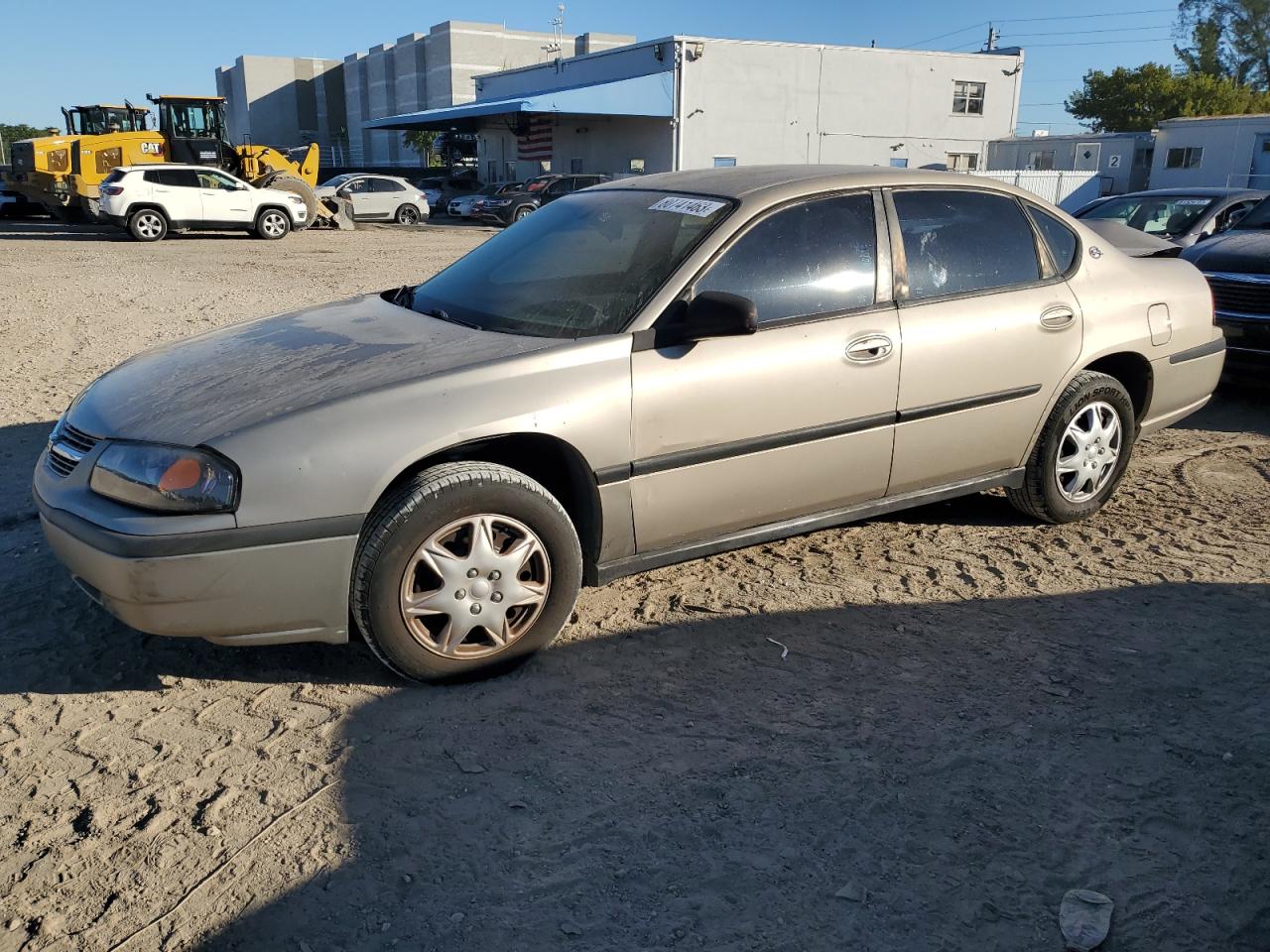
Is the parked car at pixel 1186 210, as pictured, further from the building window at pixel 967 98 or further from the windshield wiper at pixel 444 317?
the building window at pixel 967 98

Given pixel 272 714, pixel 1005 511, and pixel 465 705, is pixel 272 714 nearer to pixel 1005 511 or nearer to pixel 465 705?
pixel 465 705

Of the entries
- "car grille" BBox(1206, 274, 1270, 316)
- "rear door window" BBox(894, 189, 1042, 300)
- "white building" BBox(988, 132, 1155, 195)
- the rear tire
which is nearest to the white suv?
the rear tire

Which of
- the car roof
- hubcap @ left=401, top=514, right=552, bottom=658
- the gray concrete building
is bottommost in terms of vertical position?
hubcap @ left=401, top=514, right=552, bottom=658

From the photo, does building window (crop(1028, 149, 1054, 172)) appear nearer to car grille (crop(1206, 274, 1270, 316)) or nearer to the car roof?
car grille (crop(1206, 274, 1270, 316))

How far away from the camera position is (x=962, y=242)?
4.43 m

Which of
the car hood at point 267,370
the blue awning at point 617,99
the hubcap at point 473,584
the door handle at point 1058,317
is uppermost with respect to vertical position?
the blue awning at point 617,99

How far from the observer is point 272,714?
130 inches

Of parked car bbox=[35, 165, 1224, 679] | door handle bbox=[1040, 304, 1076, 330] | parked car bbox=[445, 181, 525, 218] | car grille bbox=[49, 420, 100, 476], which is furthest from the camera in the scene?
parked car bbox=[445, 181, 525, 218]

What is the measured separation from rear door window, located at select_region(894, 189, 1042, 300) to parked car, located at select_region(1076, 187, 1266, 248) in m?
6.60

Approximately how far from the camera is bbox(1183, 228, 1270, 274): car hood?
7.34 m

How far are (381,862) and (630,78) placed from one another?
36116mm

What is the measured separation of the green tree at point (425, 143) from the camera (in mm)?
71812

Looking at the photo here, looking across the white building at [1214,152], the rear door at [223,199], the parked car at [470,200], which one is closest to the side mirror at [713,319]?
the rear door at [223,199]

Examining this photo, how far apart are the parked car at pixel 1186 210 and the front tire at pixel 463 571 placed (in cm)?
893
